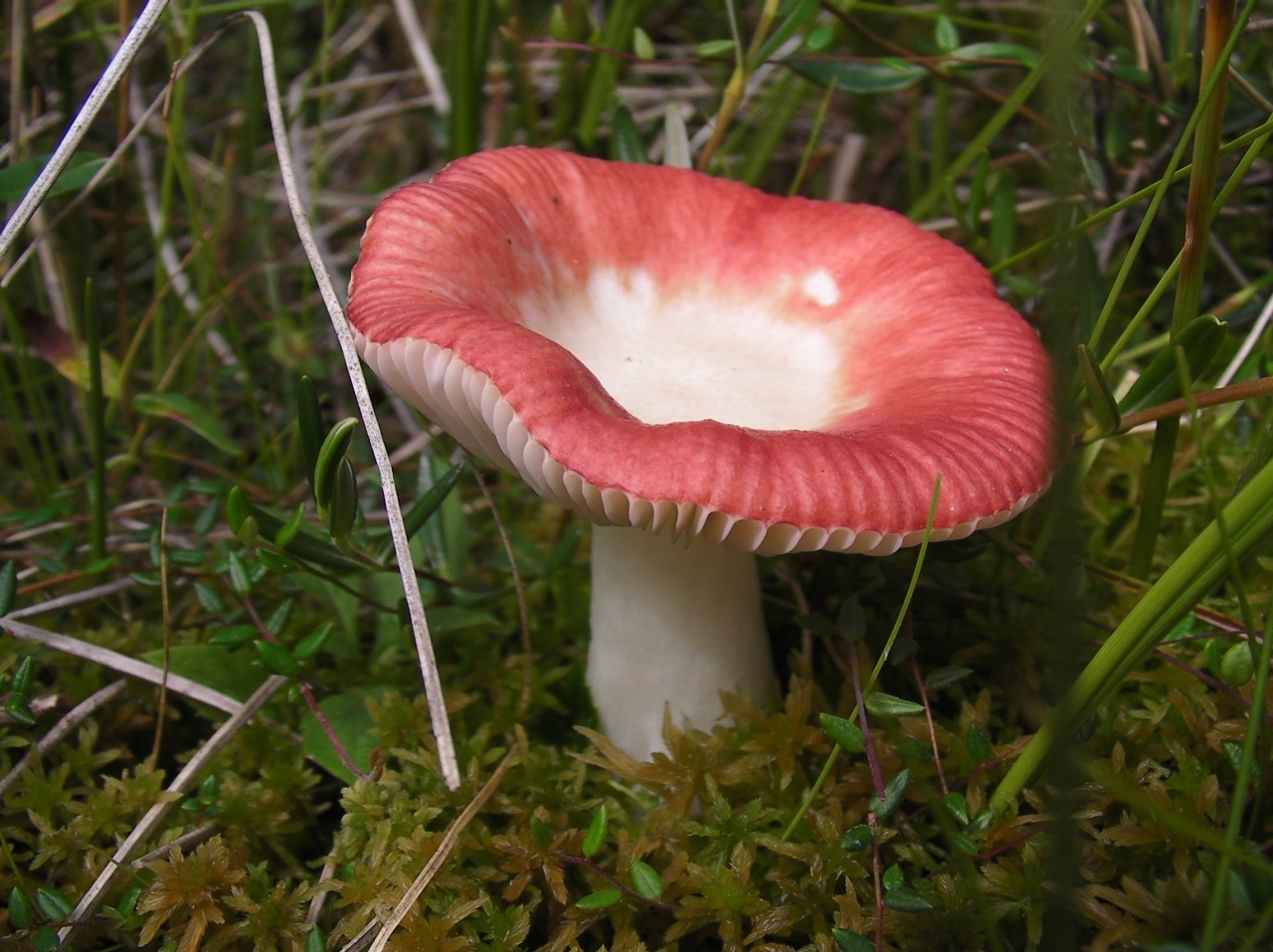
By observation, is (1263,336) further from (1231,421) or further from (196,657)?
(196,657)

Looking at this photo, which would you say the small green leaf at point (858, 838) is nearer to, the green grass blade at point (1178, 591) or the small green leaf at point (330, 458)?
the green grass blade at point (1178, 591)

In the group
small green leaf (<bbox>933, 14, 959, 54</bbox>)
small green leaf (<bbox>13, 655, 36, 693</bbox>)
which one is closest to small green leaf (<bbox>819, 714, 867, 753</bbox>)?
small green leaf (<bbox>13, 655, 36, 693</bbox>)

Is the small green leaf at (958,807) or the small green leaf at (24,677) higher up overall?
the small green leaf at (24,677)

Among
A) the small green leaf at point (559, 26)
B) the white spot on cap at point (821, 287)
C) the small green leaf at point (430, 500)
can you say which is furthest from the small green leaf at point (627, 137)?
the small green leaf at point (430, 500)

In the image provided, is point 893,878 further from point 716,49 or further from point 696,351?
point 716,49

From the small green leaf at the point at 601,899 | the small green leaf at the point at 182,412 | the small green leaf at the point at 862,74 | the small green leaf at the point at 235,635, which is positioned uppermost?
the small green leaf at the point at 862,74

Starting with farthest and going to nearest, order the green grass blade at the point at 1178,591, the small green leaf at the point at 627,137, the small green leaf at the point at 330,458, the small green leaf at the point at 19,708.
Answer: the small green leaf at the point at 627,137
the small green leaf at the point at 19,708
the small green leaf at the point at 330,458
the green grass blade at the point at 1178,591

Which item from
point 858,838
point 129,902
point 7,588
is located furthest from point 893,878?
point 7,588
